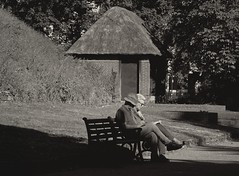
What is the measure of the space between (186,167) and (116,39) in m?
24.6

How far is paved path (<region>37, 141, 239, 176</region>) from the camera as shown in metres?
9.50

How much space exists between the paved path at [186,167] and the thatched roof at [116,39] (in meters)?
20.5

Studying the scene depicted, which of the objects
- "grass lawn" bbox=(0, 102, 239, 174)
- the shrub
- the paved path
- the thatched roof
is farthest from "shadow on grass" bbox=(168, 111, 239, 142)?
the thatched roof

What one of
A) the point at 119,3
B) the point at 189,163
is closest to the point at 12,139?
the point at 189,163

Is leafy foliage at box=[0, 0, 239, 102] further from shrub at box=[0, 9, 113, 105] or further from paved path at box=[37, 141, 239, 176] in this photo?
paved path at box=[37, 141, 239, 176]

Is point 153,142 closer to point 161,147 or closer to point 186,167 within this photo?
point 161,147

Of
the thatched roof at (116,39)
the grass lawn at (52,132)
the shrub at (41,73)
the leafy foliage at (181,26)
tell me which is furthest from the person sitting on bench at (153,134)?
the thatched roof at (116,39)

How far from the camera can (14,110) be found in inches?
703

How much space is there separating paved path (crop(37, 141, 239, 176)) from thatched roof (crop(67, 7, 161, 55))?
2047 cm

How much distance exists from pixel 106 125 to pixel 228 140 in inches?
285

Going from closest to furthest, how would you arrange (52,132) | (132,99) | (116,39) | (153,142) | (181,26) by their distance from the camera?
(153,142) → (132,99) → (52,132) → (181,26) → (116,39)

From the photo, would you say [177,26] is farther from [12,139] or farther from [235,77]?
[12,139]

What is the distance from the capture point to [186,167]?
10477 millimetres

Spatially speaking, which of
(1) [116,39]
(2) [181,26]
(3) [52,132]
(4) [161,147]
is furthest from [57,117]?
(2) [181,26]
